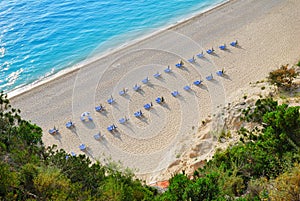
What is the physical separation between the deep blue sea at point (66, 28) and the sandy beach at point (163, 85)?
288 centimetres

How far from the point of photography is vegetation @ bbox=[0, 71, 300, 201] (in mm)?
9406

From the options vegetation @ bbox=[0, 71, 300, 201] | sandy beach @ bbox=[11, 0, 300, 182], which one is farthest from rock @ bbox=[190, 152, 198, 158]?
vegetation @ bbox=[0, 71, 300, 201]

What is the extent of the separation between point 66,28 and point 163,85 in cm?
1667

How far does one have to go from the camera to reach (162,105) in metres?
22.9

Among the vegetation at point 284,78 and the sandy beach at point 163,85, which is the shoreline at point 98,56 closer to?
the sandy beach at point 163,85

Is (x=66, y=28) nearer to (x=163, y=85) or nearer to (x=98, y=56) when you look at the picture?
(x=98, y=56)

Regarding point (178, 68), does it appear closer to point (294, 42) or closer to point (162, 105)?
point (162, 105)

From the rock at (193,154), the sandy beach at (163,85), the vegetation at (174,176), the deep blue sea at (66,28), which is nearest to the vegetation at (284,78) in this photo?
the sandy beach at (163,85)

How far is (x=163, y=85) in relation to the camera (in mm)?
24906

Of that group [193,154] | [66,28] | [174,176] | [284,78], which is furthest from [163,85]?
[66,28]

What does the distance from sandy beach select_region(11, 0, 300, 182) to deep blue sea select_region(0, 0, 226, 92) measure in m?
2.88

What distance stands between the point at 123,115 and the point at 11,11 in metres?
25.1

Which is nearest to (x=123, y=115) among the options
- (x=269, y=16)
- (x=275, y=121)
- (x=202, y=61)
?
(x=202, y=61)

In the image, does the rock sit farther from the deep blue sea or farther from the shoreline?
the deep blue sea
